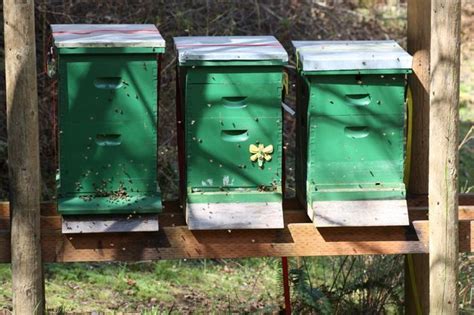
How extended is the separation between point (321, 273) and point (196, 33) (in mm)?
3604

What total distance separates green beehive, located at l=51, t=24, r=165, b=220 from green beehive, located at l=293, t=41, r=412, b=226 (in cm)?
74

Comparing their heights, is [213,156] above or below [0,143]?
above

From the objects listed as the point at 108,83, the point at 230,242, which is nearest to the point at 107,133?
the point at 108,83

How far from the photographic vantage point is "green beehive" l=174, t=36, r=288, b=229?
430 centimetres

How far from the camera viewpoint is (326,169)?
443 cm

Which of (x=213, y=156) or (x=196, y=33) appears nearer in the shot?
(x=213, y=156)

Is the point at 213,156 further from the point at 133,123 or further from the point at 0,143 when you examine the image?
the point at 0,143

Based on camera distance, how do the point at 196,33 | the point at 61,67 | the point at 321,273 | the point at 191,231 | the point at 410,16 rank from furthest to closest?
the point at 196,33 → the point at 321,273 → the point at 410,16 → the point at 191,231 → the point at 61,67

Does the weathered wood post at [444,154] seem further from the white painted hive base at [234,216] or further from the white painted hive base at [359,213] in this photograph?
the white painted hive base at [234,216]

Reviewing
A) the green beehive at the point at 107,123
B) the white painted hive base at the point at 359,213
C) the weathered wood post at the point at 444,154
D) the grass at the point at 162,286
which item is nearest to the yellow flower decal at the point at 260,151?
the white painted hive base at the point at 359,213

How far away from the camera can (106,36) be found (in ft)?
14.4

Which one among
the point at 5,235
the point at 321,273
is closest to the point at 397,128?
the point at 5,235

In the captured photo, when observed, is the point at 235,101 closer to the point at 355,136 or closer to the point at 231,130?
the point at 231,130

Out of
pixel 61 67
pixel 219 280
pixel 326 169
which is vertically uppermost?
pixel 61 67
